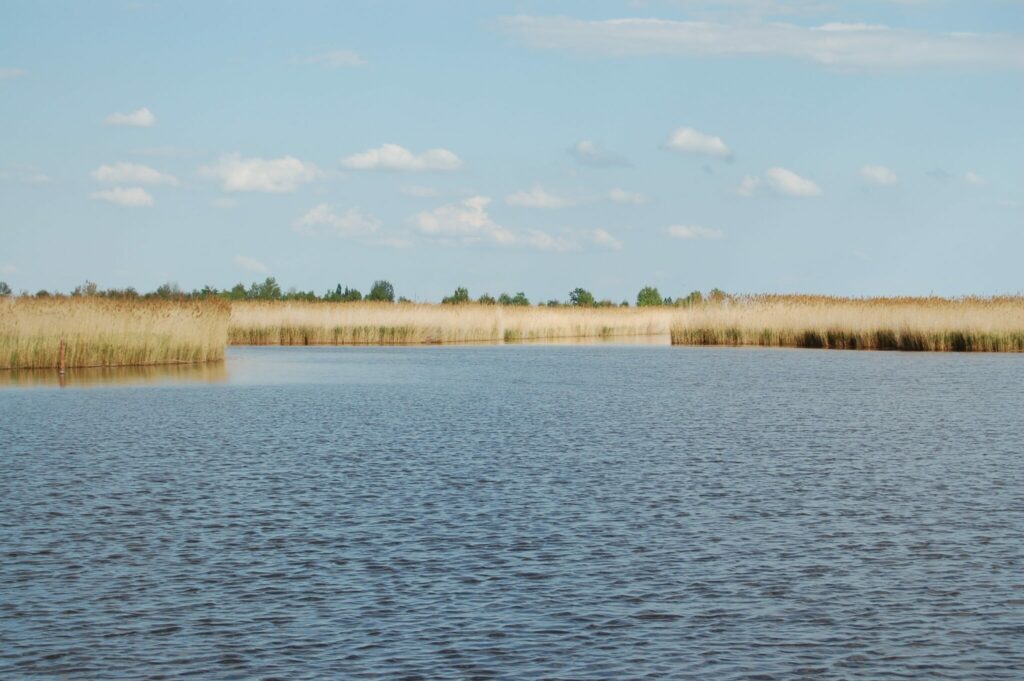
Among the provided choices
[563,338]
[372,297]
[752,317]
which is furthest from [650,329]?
[752,317]

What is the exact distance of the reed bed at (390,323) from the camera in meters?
43.6

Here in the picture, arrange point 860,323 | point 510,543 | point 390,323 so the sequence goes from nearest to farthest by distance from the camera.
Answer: point 510,543
point 860,323
point 390,323

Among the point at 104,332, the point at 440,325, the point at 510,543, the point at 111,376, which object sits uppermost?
the point at 440,325

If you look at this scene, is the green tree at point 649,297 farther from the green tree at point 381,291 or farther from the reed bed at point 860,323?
the reed bed at point 860,323

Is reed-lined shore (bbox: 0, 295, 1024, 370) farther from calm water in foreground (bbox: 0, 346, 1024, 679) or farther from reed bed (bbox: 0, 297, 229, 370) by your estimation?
calm water in foreground (bbox: 0, 346, 1024, 679)

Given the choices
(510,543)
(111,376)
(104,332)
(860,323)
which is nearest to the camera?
(510,543)

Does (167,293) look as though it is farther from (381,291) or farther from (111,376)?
(381,291)

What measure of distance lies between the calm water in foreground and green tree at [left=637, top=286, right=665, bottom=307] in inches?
2337

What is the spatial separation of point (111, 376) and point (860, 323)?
23.2 metres

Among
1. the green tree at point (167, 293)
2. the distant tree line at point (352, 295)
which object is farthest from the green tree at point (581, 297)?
the green tree at point (167, 293)

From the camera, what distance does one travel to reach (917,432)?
1501 centimetres

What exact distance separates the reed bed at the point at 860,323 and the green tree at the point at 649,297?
33775 mm

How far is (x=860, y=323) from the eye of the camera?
37.9 meters

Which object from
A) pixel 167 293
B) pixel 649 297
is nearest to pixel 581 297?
pixel 649 297
